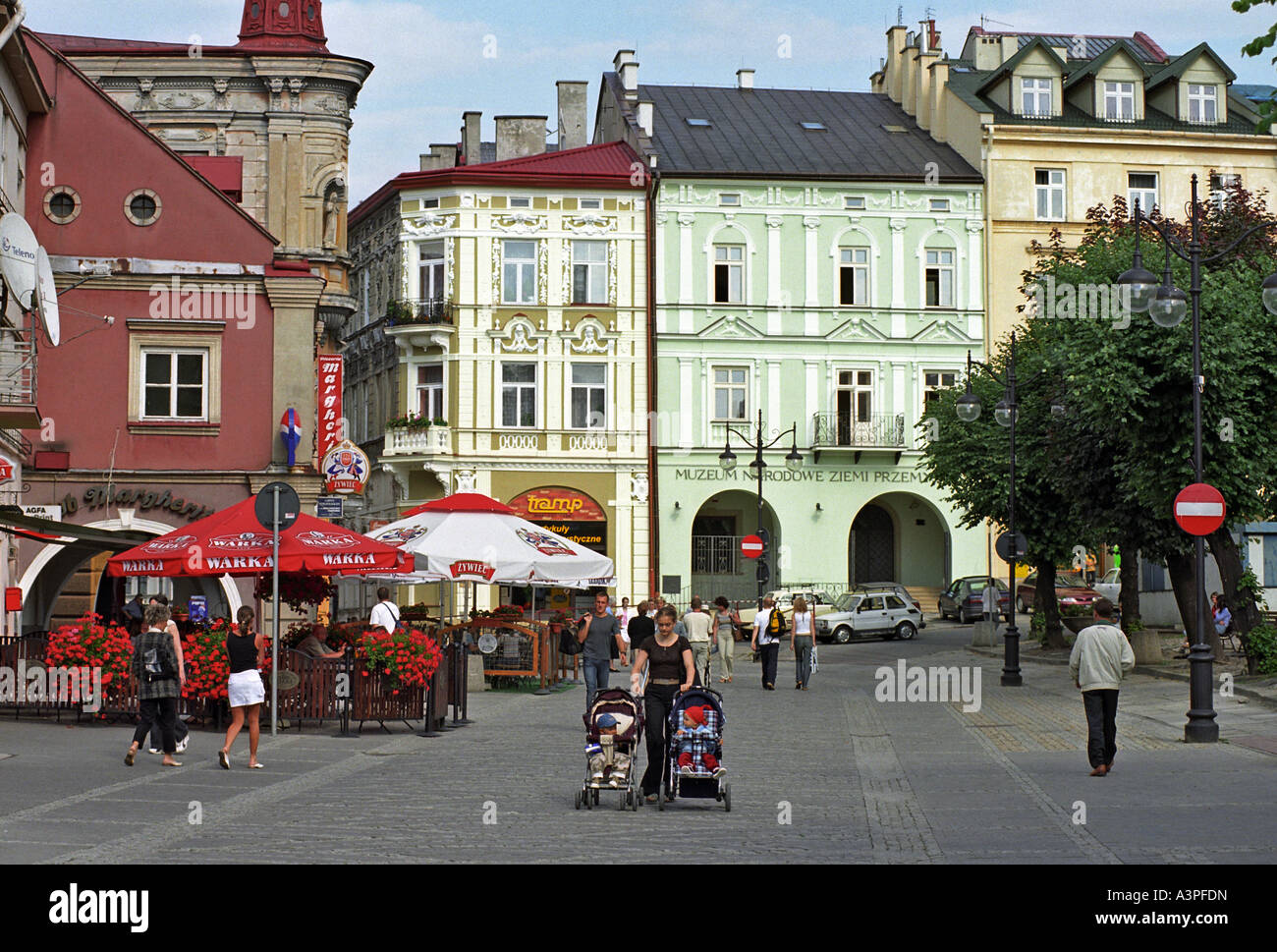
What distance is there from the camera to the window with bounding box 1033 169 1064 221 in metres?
59.5

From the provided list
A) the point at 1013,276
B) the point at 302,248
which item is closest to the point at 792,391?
the point at 1013,276

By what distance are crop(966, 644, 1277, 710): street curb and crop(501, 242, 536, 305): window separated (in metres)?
17.3

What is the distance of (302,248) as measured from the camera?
45.8 metres

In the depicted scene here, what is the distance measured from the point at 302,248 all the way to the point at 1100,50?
36462 millimetres

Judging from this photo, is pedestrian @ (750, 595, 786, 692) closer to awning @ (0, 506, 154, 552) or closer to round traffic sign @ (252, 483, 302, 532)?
awning @ (0, 506, 154, 552)

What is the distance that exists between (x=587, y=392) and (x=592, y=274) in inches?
142

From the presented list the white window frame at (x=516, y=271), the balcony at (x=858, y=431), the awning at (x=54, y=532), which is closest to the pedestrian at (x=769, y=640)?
the awning at (x=54, y=532)

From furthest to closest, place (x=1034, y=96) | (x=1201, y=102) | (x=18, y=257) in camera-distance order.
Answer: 1. (x=1201, y=102)
2. (x=1034, y=96)
3. (x=18, y=257)

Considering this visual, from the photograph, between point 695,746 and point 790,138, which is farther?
point 790,138

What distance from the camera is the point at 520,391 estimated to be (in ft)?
184

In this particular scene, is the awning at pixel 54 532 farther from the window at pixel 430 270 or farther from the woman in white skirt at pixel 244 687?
the window at pixel 430 270

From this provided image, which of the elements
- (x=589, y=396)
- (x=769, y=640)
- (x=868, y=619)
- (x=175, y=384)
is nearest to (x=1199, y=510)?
(x=769, y=640)

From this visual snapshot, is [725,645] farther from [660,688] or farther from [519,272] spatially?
[519,272]

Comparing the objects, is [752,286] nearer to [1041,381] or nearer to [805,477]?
[805,477]
